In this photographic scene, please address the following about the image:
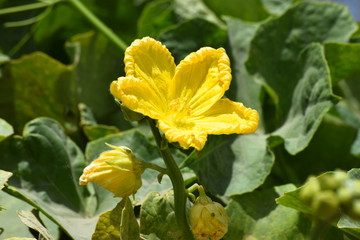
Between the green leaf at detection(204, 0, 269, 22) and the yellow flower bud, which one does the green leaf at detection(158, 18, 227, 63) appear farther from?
the yellow flower bud

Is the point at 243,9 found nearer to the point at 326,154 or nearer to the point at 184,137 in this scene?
the point at 326,154

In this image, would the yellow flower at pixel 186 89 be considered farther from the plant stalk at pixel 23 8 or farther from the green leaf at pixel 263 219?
the plant stalk at pixel 23 8

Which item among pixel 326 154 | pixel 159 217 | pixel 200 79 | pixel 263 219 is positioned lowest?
pixel 326 154

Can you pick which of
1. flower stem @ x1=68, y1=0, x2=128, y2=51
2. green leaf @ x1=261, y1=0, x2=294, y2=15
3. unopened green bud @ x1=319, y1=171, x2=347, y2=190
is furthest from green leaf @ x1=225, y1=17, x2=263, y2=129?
unopened green bud @ x1=319, y1=171, x2=347, y2=190

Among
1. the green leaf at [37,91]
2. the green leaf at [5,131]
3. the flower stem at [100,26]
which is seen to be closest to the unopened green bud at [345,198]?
the green leaf at [5,131]

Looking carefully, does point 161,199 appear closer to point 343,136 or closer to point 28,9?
point 343,136

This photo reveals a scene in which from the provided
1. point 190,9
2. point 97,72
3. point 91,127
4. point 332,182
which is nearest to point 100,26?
point 97,72
